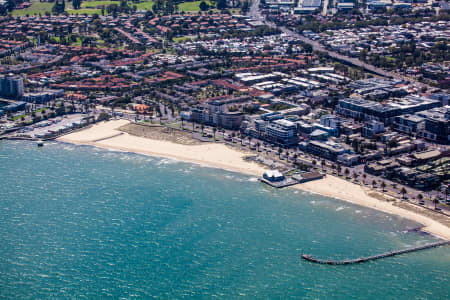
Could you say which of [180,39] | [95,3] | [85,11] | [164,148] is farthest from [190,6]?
[164,148]

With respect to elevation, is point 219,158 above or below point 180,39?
below

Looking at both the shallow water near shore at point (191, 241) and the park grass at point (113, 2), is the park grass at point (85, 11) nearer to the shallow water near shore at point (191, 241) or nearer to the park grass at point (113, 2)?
the park grass at point (113, 2)

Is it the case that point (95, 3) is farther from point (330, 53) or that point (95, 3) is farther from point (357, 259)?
point (357, 259)

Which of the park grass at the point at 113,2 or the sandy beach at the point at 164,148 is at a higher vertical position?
the park grass at the point at 113,2

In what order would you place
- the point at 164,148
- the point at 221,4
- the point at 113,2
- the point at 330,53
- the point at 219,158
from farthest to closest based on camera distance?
the point at 113,2
the point at 221,4
the point at 330,53
the point at 164,148
the point at 219,158

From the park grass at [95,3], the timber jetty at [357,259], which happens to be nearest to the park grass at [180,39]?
the park grass at [95,3]

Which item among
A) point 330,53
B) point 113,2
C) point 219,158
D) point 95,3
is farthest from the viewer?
point 95,3
